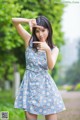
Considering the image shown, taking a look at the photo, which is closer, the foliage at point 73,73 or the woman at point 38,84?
the woman at point 38,84

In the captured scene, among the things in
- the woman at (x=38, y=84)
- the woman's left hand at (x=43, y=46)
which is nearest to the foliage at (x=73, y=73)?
the woman at (x=38, y=84)

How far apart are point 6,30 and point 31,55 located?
642 cm

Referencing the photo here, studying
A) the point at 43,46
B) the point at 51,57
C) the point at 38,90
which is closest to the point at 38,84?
the point at 38,90

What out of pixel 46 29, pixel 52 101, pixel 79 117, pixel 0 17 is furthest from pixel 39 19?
pixel 0 17

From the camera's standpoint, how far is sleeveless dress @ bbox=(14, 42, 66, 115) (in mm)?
5098

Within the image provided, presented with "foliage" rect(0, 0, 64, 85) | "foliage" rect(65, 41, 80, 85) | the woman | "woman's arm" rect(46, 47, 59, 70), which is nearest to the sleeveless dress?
the woman

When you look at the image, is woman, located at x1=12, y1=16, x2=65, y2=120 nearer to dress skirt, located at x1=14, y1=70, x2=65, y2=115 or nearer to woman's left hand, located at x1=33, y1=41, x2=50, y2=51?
dress skirt, located at x1=14, y1=70, x2=65, y2=115

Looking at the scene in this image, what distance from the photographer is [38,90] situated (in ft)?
16.8

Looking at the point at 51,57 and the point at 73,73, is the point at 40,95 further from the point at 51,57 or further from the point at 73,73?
the point at 73,73

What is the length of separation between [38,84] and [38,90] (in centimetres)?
6

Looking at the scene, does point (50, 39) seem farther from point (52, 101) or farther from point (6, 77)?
point (6, 77)

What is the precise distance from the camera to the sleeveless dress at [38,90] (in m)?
5.10

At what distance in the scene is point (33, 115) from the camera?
5.11 m

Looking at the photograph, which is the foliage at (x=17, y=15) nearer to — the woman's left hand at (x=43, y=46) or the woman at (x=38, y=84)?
the woman at (x=38, y=84)
